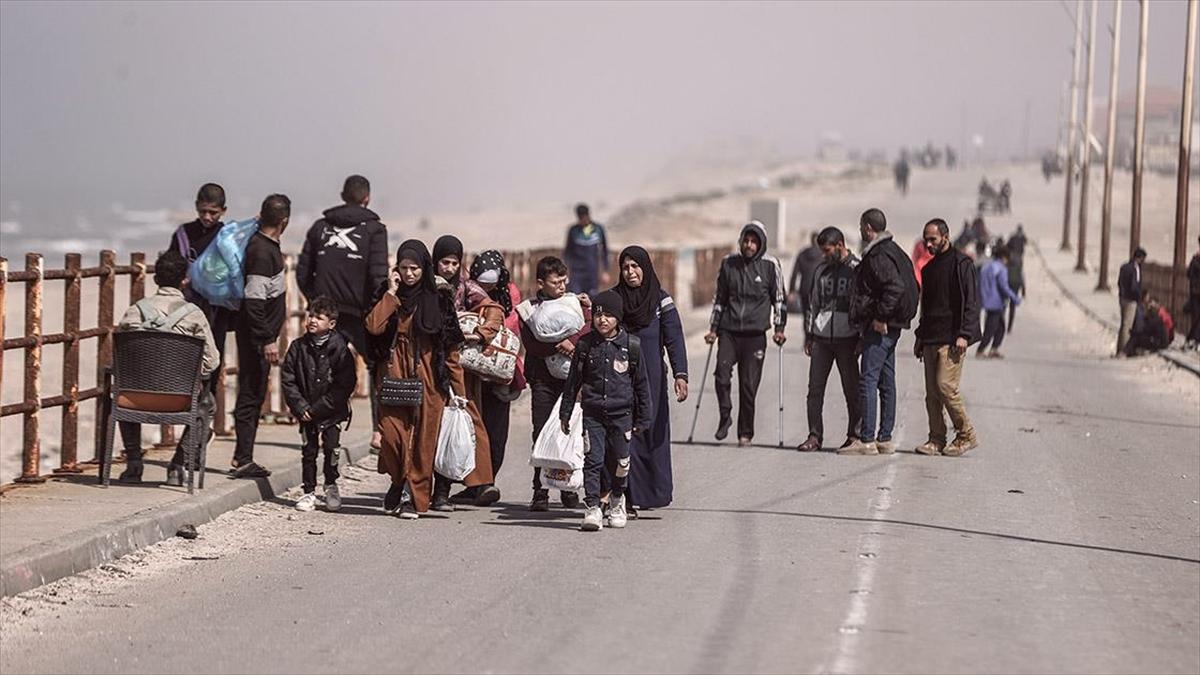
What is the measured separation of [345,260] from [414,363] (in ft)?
7.20

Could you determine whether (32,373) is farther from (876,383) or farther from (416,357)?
(876,383)

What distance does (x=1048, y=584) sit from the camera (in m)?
10.4

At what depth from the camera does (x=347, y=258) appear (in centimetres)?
1451

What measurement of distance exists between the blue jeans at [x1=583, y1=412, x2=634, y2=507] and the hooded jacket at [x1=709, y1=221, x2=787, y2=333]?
180 inches

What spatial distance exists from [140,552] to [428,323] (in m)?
2.29

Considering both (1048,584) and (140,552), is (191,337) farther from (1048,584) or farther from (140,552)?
(1048,584)

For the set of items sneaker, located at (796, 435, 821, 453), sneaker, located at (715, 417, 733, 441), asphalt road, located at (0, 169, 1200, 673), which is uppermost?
sneaker, located at (715, 417, 733, 441)

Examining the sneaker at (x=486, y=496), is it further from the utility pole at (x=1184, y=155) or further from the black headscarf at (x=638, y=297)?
the utility pole at (x=1184, y=155)

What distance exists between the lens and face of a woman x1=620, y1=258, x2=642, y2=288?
41.7ft

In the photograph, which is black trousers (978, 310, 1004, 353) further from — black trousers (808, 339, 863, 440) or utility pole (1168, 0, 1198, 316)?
black trousers (808, 339, 863, 440)

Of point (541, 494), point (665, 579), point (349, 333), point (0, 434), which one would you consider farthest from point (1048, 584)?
point (0, 434)

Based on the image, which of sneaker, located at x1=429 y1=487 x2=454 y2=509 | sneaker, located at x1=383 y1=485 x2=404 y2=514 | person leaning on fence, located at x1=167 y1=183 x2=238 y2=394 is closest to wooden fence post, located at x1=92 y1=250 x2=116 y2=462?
→ person leaning on fence, located at x1=167 y1=183 x2=238 y2=394

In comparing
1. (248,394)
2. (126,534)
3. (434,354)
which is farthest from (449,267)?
(126,534)

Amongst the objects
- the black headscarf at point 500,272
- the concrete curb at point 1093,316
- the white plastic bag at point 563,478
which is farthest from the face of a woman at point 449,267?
the concrete curb at point 1093,316
